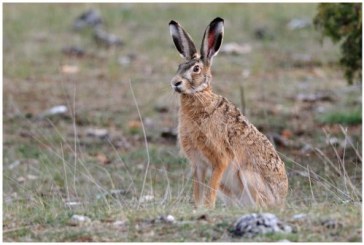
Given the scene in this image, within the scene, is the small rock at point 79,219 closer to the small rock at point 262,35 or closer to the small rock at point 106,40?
the small rock at point 106,40

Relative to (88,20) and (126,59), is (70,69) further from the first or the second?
(88,20)

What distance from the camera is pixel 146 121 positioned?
12.8 metres

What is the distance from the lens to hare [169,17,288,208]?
7.50 m

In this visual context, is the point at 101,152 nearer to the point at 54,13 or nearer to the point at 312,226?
the point at 312,226

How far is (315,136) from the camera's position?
1196cm

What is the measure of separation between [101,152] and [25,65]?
4.70 m

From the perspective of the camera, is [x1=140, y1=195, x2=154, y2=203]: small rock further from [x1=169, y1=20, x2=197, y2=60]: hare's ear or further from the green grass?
the green grass

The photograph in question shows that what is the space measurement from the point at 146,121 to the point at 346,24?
10.6 feet

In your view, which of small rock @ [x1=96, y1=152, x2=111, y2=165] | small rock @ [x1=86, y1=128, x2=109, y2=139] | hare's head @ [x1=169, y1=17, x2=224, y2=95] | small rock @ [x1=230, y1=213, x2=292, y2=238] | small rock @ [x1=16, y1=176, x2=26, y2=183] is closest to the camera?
small rock @ [x1=230, y1=213, x2=292, y2=238]

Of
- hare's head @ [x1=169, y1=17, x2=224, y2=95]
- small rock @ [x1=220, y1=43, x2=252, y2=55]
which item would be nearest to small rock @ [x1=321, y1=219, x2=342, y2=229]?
hare's head @ [x1=169, y1=17, x2=224, y2=95]

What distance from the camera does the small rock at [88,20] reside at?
57.0ft

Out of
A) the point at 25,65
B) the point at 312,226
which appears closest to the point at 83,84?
the point at 25,65

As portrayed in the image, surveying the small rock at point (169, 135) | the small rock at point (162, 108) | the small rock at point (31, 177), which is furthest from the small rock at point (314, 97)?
the small rock at point (31, 177)

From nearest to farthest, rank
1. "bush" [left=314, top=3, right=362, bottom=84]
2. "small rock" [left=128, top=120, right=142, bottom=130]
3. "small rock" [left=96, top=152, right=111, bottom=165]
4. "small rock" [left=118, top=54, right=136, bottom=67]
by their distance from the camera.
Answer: "bush" [left=314, top=3, right=362, bottom=84] → "small rock" [left=96, top=152, right=111, bottom=165] → "small rock" [left=128, top=120, right=142, bottom=130] → "small rock" [left=118, top=54, right=136, bottom=67]
